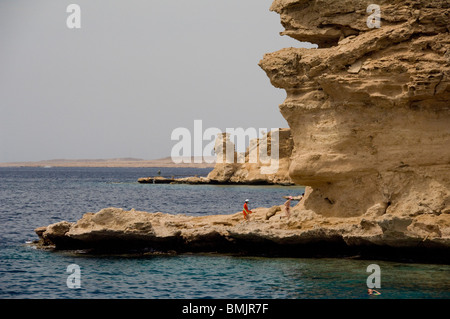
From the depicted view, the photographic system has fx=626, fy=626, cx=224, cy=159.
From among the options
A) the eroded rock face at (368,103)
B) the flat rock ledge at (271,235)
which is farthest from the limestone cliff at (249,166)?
the flat rock ledge at (271,235)

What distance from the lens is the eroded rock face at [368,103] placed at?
20953 mm

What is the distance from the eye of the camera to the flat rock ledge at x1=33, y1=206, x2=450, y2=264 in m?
19.9

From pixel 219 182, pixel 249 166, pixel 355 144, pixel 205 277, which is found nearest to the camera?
pixel 205 277

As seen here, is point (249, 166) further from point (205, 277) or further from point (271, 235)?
point (205, 277)

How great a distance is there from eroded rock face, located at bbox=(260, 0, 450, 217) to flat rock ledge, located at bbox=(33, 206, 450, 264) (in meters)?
1.03

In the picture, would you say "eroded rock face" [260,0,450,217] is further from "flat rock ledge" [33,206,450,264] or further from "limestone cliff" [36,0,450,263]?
"flat rock ledge" [33,206,450,264]

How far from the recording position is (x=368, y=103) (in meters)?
22.0

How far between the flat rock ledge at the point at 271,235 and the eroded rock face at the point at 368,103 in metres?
1.03

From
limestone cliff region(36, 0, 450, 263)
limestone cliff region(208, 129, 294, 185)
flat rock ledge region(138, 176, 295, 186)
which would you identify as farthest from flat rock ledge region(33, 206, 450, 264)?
flat rock ledge region(138, 176, 295, 186)

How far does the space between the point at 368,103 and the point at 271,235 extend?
226 inches

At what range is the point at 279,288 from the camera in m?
17.8

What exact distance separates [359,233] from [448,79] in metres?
5.79

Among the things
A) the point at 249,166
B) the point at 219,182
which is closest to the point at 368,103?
the point at 249,166
